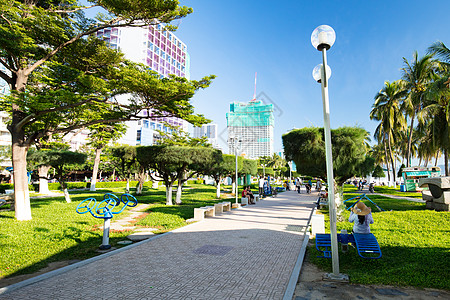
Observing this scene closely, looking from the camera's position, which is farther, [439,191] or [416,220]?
[439,191]

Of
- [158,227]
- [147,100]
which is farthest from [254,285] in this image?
[147,100]

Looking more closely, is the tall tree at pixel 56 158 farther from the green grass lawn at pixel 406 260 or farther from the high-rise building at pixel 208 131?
the high-rise building at pixel 208 131

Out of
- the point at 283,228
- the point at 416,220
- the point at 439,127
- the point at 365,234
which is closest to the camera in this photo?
A: the point at 365,234

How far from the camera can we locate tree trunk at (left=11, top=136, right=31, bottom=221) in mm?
10531

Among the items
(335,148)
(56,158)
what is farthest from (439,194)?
(56,158)

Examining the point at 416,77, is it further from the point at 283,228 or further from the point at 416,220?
the point at 283,228

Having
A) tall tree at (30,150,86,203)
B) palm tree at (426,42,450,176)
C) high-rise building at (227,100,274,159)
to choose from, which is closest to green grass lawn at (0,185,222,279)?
tall tree at (30,150,86,203)

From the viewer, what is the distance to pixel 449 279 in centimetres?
454

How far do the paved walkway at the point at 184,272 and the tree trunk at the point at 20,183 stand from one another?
6871mm

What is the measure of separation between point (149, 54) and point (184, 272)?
116307 mm

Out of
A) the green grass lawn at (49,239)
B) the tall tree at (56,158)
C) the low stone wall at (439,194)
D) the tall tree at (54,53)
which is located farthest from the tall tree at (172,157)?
the low stone wall at (439,194)

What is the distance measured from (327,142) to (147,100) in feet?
27.9

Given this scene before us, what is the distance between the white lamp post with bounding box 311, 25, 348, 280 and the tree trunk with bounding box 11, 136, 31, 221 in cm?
1206

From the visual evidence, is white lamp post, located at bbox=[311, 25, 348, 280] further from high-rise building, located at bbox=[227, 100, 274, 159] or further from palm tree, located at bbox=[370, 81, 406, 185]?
high-rise building, located at bbox=[227, 100, 274, 159]
